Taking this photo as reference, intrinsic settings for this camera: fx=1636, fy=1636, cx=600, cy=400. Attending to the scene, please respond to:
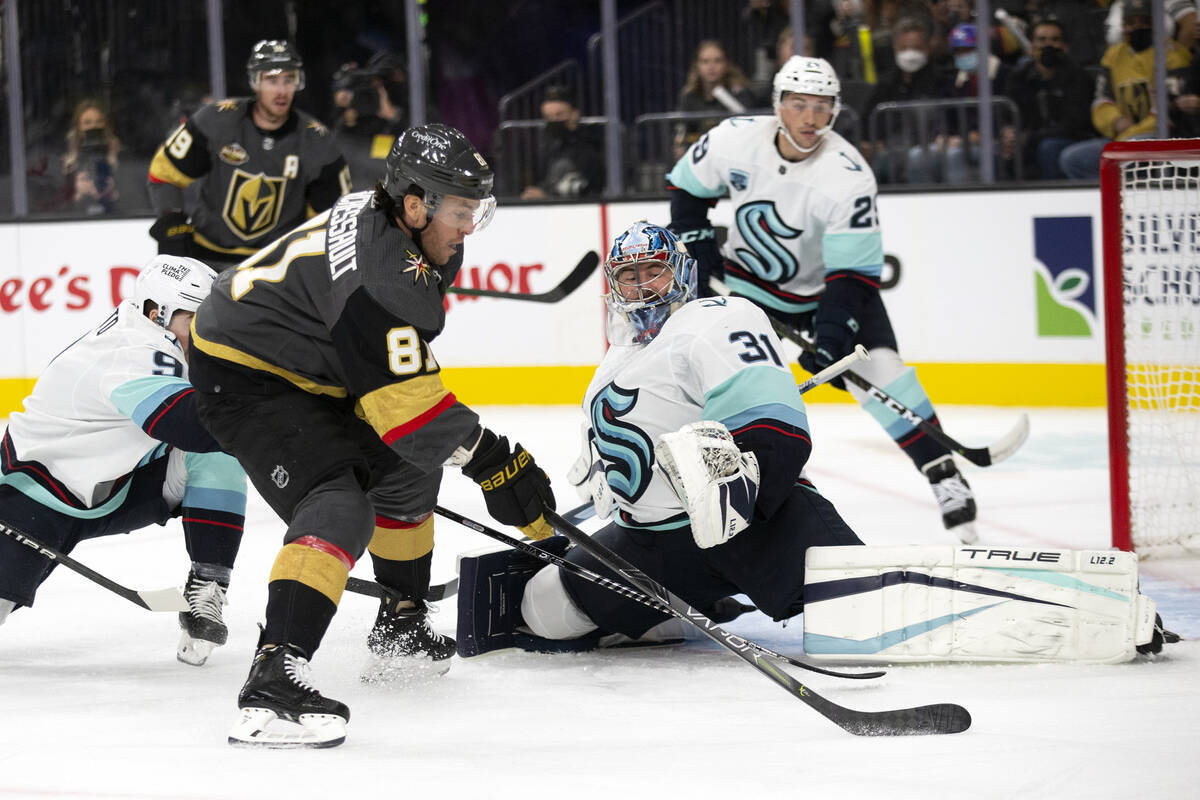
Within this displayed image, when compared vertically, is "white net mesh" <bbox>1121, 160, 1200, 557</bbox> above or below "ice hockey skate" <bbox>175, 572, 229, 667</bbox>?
above

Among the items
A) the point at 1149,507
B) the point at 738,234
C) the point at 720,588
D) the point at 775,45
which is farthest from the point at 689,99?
the point at 720,588

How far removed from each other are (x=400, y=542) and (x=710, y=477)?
635 millimetres

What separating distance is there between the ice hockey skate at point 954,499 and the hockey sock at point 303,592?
6.30 feet

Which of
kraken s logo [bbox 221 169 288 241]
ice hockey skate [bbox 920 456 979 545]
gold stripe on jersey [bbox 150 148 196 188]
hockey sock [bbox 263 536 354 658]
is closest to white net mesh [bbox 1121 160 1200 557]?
ice hockey skate [bbox 920 456 979 545]

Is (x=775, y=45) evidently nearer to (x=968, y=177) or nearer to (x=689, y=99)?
(x=689, y=99)

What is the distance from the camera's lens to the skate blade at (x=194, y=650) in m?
2.91

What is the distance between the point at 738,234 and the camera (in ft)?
13.8

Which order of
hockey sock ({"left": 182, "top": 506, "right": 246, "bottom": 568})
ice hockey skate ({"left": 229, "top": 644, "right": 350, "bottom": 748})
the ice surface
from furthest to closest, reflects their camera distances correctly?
hockey sock ({"left": 182, "top": 506, "right": 246, "bottom": 568})
ice hockey skate ({"left": 229, "top": 644, "right": 350, "bottom": 748})
the ice surface

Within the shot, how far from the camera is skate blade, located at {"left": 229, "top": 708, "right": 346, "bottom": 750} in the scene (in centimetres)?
231

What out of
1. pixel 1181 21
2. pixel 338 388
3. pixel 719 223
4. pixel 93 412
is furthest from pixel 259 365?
pixel 1181 21

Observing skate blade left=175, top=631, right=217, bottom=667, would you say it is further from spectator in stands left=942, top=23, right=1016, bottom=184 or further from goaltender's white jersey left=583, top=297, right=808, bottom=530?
spectator in stands left=942, top=23, right=1016, bottom=184

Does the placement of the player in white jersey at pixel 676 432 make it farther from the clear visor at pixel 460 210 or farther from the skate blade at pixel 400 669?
the clear visor at pixel 460 210

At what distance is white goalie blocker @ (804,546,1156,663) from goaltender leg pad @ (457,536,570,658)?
1.67 ft

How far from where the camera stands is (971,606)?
2.70 metres
